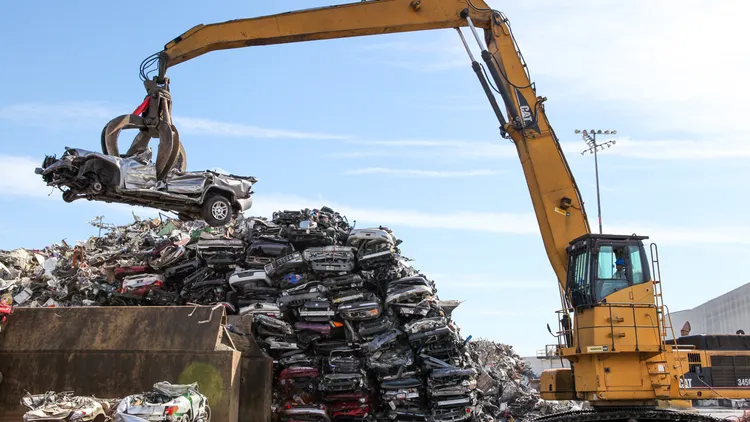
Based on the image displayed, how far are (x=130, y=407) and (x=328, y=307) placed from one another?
5636 mm

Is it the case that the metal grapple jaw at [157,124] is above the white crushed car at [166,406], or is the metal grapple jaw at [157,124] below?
above

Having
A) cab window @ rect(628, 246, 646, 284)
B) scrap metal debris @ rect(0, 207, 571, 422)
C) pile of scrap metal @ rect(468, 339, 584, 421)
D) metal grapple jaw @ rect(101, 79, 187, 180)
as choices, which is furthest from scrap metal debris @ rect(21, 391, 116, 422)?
pile of scrap metal @ rect(468, 339, 584, 421)

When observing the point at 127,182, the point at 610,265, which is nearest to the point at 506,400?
the point at 610,265

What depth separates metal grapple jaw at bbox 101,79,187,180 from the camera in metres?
13.1

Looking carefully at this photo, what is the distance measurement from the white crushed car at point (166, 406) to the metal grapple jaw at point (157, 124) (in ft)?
15.2

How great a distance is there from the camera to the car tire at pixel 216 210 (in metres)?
15.2

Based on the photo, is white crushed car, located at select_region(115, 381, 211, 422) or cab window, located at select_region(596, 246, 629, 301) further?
cab window, located at select_region(596, 246, 629, 301)

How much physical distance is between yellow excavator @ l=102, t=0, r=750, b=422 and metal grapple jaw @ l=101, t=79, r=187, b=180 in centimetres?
2

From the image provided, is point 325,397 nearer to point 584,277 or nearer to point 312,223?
point 312,223

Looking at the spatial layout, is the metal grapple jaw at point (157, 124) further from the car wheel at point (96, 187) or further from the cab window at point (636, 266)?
the cab window at point (636, 266)

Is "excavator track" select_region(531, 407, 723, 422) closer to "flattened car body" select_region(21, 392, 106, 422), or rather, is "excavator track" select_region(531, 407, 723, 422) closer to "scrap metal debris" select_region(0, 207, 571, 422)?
"scrap metal debris" select_region(0, 207, 571, 422)

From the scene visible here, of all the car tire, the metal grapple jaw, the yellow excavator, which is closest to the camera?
the yellow excavator

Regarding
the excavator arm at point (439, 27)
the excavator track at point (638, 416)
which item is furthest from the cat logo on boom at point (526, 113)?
the excavator track at point (638, 416)

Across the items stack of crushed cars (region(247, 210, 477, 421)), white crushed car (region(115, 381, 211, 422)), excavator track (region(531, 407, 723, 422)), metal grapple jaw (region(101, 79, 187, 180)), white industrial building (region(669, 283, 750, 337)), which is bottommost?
excavator track (region(531, 407, 723, 422))
